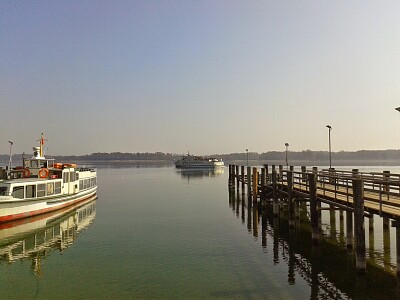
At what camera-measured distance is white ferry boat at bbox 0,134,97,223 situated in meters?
28.7

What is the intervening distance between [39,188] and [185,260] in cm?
1961

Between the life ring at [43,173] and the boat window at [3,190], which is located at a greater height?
the life ring at [43,173]

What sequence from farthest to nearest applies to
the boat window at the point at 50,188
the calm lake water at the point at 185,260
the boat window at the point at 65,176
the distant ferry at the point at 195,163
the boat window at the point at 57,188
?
the distant ferry at the point at 195,163 < the boat window at the point at 65,176 < the boat window at the point at 57,188 < the boat window at the point at 50,188 < the calm lake water at the point at 185,260

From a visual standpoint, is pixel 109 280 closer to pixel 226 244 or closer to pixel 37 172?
pixel 226 244

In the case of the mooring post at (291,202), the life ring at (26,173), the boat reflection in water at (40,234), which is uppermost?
the life ring at (26,173)

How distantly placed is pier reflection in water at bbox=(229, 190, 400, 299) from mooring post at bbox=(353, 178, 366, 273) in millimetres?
674

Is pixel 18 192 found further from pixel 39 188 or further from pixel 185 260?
pixel 185 260

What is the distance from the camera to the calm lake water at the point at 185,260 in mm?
14742

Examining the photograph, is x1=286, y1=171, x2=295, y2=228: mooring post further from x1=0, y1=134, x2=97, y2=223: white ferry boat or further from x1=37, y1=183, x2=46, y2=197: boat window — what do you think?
x1=37, y1=183, x2=46, y2=197: boat window

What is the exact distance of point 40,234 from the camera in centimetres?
2631

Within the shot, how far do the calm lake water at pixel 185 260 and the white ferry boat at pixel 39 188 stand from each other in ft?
4.32

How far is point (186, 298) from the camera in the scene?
553 inches

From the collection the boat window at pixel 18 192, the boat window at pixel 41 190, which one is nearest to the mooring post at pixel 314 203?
the boat window at pixel 18 192

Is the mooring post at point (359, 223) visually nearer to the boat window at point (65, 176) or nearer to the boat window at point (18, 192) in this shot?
the boat window at point (18, 192)
